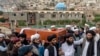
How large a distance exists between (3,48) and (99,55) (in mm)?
1256

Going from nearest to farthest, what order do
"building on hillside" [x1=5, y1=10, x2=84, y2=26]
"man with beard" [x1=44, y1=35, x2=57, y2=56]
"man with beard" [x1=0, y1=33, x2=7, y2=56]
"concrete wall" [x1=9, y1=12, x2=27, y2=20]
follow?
"man with beard" [x1=44, y1=35, x2=57, y2=56] → "man with beard" [x1=0, y1=33, x2=7, y2=56] → "concrete wall" [x1=9, y1=12, x2=27, y2=20] → "building on hillside" [x1=5, y1=10, x2=84, y2=26]

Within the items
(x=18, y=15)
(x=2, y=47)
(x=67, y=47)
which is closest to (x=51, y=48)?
(x=67, y=47)

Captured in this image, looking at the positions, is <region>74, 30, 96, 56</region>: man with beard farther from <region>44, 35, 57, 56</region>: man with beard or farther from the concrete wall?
the concrete wall

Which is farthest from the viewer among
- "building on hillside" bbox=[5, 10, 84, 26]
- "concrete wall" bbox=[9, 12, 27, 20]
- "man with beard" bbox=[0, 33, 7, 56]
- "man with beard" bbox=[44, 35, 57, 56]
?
"building on hillside" bbox=[5, 10, 84, 26]

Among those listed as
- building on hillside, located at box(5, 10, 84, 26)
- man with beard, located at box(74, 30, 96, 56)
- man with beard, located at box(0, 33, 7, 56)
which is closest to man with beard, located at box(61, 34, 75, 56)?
man with beard, located at box(74, 30, 96, 56)

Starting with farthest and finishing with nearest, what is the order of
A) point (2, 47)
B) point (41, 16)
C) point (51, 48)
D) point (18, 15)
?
point (41, 16) → point (18, 15) → point (2, 47) → point (51, 48)

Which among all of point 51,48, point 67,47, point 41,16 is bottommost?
point 41,16

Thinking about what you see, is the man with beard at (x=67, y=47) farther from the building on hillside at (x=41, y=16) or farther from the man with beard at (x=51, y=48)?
the building on hillside at (x=41, y=16)

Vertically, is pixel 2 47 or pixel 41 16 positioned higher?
pixel 2 47

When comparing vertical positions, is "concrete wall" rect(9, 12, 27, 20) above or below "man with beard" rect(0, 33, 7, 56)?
below

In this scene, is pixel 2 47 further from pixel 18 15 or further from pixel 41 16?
pixel 41 16

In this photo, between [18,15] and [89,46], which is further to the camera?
[18,15]

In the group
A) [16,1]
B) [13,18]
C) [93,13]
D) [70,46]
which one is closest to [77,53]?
[70,46]

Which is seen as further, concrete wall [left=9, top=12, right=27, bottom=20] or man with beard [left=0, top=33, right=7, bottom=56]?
concrete wall [left=9, top=12, right=27, bottom=20]
